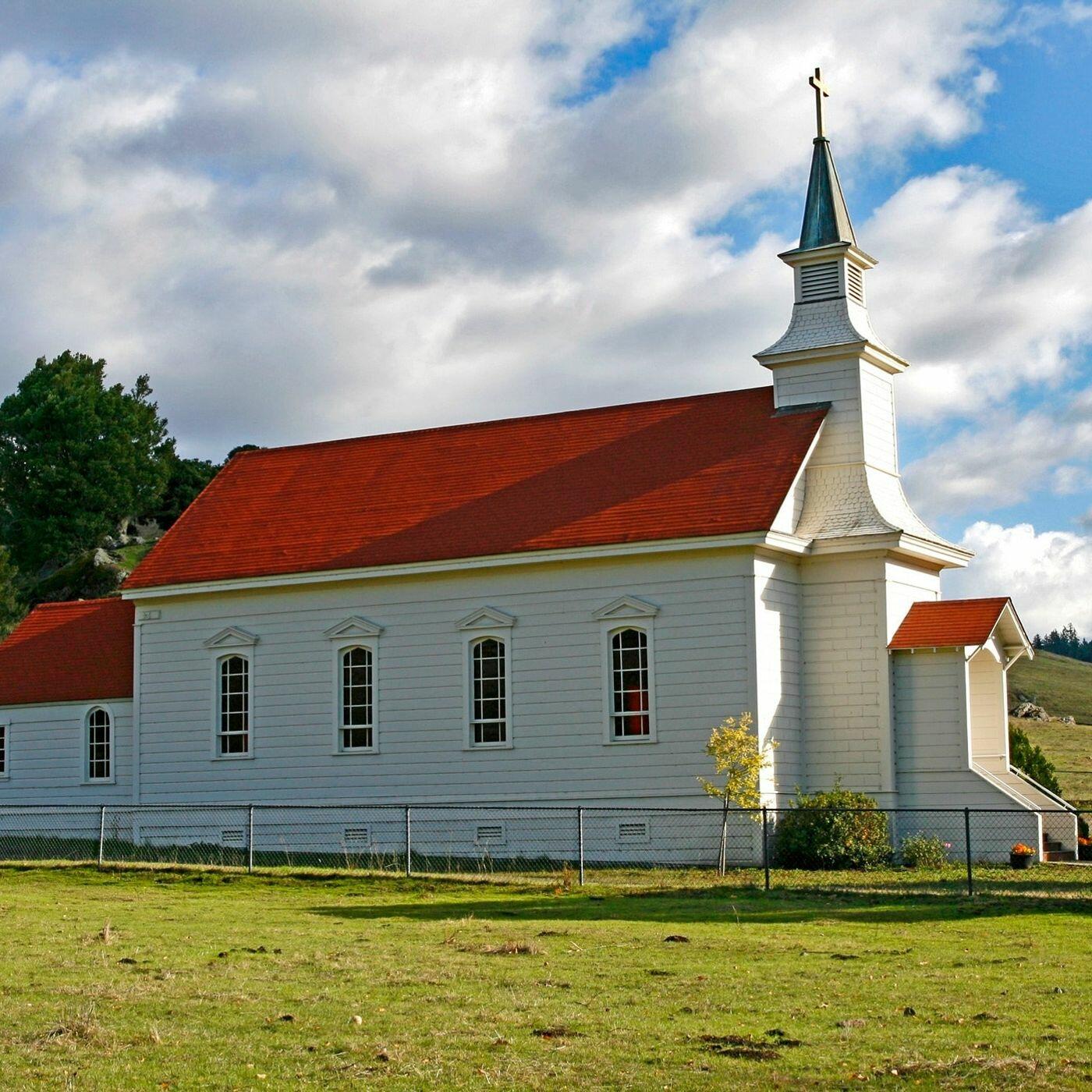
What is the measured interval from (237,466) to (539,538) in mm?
11189

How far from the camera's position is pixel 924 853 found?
29.8 metres

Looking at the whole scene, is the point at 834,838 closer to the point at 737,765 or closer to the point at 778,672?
the point at 737,765

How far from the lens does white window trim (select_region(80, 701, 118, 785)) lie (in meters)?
38.8

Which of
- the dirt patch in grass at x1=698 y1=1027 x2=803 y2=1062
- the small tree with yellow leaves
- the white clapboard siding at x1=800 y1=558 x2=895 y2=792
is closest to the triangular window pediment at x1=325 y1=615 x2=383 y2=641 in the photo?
the small tree with yellow leaves

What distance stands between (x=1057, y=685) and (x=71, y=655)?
7061 centimetres

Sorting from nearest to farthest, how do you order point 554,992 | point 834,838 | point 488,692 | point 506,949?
point 554,992, point 506,949, point 834,838, point 488,692

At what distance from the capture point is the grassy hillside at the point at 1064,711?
5081 centimetres

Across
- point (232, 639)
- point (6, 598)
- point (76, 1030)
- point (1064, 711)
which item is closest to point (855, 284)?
point (232, 639)

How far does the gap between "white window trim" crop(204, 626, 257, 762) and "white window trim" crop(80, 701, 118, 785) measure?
364 cm

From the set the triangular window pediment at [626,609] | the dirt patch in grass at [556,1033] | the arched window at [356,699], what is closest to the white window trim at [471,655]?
the triangular window pediment at [626,609]

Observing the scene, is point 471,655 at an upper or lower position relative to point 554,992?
upper

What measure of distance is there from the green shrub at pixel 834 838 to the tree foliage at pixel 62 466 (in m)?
59.0

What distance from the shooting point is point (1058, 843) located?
31.2 m

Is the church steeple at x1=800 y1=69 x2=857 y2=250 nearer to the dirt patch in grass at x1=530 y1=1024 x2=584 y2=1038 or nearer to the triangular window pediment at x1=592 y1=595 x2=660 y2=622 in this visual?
the triangular window pediment at x1=592 y1=595 x2=660 y2=622
